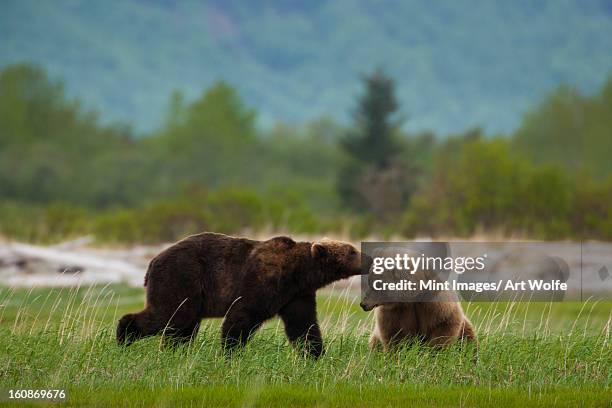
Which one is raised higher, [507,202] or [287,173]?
[287,173]

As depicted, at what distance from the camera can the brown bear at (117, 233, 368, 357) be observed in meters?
8.04

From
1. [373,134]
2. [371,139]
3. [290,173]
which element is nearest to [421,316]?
[371,139]

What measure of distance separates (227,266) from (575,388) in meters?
3.13

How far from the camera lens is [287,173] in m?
75.3

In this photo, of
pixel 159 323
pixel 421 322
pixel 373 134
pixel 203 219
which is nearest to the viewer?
pixel 159 323

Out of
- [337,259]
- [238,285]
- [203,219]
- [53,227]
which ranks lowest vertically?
[238,285]

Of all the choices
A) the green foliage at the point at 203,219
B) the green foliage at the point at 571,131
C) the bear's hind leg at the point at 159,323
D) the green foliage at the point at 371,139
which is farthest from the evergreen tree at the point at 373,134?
the bear's hind leg at the point at 159,323

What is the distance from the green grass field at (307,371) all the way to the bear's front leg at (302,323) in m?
0.14

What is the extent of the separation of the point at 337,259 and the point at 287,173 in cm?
6708

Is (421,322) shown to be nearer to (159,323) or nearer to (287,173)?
(159,323)

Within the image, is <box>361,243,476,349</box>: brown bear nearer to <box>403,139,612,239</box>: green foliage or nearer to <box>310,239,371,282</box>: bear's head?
<box>310,239,371,282</box>: bear's head

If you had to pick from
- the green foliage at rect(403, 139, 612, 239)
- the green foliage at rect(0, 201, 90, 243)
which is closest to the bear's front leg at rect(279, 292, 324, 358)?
the green foliage at rect(0, 201, 90, 243)

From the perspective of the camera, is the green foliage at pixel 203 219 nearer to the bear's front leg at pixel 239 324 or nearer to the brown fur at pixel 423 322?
the brown fur at pixel 423 322

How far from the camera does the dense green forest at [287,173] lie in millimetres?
30438
